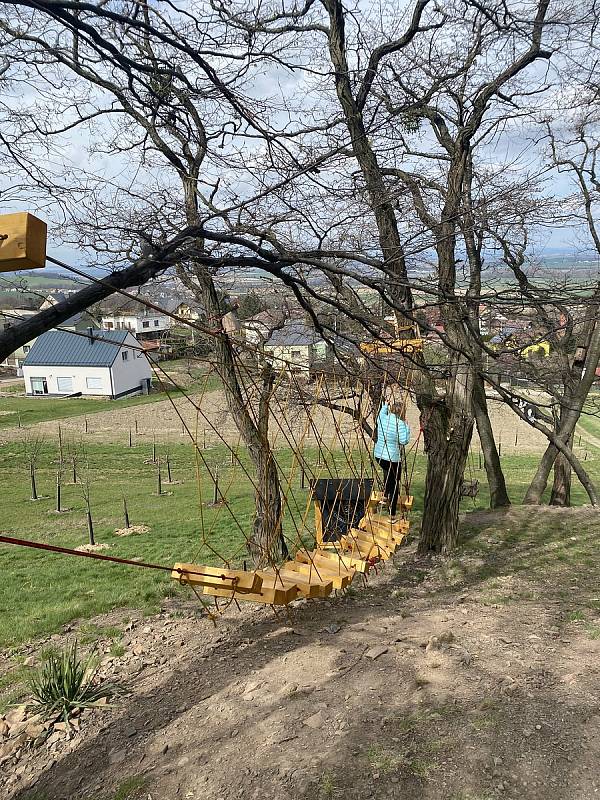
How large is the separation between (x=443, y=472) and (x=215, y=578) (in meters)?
3.08

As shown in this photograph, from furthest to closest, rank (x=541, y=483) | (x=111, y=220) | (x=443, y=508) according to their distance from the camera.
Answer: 1. (x=541, y=483)
2. (x=443, y=508)
3. (x=111, y=220)

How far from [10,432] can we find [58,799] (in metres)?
20.1

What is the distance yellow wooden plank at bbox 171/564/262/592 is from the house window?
27.7 meters

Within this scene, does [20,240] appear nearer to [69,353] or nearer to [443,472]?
[443,472]

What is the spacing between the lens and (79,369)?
28.7 meters

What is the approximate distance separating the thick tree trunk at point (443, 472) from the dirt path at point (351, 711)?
1.41 m

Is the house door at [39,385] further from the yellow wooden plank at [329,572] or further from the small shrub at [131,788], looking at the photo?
the small shrub at [131,788]

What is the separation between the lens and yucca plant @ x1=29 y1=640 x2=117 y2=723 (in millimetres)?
3293

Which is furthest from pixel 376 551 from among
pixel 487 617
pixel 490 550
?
pixel 490 550

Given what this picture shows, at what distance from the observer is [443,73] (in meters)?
5.19

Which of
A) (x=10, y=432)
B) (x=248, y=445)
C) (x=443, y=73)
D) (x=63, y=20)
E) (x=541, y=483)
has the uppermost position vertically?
(x=443, y=73)

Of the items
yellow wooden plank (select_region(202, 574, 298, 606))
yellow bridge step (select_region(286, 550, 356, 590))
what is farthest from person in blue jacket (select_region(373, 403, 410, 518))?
yellow wooden plank (select_region(202, 574, 298, 606))

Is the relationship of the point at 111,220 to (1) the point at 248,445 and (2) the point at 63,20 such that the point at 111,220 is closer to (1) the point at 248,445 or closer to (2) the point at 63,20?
(2) the point at 63,20

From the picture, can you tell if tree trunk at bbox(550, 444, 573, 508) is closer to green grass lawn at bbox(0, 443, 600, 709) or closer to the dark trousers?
green grass lawn at bbox(0, 443, 600, 709)
